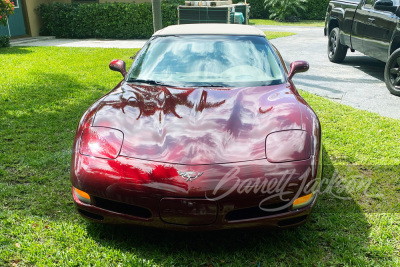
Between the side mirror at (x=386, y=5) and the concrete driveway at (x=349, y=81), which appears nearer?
the concrete driveway at (x=349, y=81)

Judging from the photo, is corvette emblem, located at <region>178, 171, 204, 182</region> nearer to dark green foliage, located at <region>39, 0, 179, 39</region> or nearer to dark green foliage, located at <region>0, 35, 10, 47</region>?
dark green foliage, located at <region>0, 35, 10, 47</region>

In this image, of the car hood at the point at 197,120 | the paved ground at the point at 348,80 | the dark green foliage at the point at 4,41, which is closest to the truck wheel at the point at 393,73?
the paved ground at the point at 348,80

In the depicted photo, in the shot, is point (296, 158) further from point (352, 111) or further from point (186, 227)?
point (352, 111)

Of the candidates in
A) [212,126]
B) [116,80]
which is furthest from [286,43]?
[212,126]

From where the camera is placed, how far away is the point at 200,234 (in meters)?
2.71

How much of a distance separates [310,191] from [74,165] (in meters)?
1.60

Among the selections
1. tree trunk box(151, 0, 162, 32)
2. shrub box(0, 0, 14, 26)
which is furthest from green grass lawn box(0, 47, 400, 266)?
shrub box(0, 0, 14, 26)

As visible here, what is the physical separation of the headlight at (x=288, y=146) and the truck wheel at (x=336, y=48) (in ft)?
23.1

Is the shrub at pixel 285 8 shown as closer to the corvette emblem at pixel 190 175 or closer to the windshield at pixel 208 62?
the windshield at pixel 208 62

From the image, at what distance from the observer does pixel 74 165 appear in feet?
8.43

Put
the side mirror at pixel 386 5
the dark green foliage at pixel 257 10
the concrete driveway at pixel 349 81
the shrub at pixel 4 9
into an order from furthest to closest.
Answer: the dark green foliage at pixel 257 10
the shrub at pixel 4 9
the side mirror at pixel 386 5
the concrete driveway at pixel 349 81

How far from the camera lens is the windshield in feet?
11.5

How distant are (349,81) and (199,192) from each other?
6.07m

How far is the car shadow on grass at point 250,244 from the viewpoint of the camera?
248 cm
